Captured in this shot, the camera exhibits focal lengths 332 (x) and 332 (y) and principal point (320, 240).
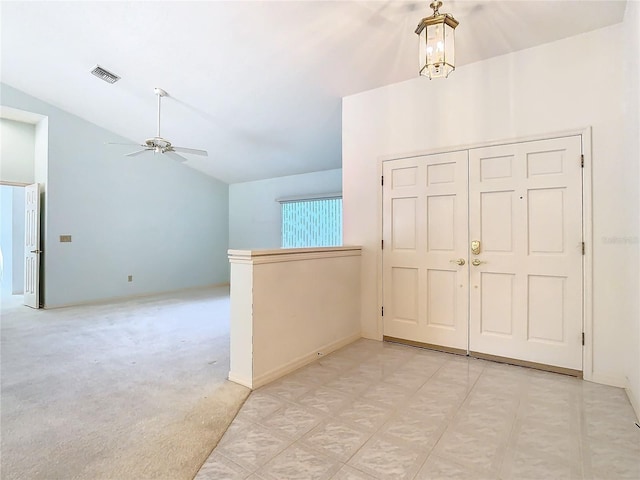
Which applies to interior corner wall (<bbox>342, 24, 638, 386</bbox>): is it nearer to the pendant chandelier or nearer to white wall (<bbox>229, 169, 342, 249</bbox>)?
the pendant chandelier

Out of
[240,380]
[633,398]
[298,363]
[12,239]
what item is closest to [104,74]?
[240,380]

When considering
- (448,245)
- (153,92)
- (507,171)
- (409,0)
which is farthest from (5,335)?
(507,171)

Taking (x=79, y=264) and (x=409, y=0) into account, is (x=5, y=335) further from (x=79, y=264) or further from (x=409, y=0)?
(x=409, y=0)

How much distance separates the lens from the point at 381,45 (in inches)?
116

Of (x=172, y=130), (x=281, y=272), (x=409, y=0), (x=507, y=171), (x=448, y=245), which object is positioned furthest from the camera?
(x=172, y=130)

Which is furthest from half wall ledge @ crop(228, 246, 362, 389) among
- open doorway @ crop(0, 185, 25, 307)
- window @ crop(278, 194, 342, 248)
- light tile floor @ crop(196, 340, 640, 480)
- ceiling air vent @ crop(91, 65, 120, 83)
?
open doorway @ crop(0, 185, 25, 307)

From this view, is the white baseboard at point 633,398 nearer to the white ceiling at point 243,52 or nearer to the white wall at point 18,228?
the white ceiling at point 243,52

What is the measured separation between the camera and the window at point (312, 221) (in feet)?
21.2

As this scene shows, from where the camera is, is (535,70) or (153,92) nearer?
(535,70)

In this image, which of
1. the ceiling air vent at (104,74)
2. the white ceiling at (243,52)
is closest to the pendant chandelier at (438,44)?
the white ceiling at (243,52)

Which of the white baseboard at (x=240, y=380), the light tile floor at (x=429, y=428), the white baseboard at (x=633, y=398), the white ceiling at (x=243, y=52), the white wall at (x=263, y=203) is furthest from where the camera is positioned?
the white wall at (x=263, y=203)

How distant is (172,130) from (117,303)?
3069 mm

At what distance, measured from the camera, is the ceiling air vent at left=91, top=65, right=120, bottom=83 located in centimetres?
409

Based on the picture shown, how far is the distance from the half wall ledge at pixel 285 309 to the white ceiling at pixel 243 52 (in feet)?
6.28
